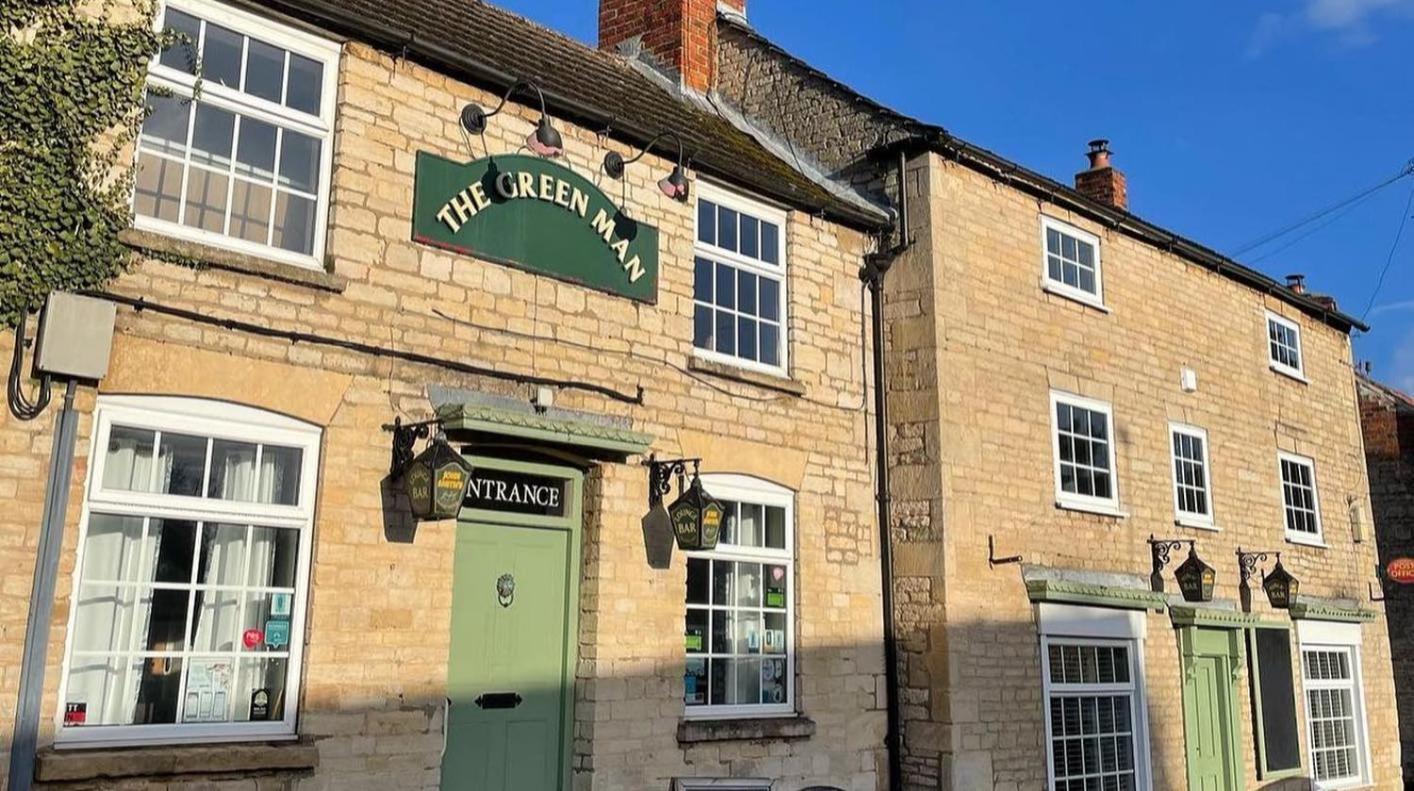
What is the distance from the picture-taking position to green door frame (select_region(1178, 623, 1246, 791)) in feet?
39.3

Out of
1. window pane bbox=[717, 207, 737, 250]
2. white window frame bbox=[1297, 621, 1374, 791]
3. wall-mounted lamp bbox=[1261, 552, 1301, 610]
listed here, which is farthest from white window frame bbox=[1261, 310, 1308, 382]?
window pane bbox=[717, 207, 737, 250]

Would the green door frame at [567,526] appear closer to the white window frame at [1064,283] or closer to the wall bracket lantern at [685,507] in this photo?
the wall bracket lantern at [685,507]

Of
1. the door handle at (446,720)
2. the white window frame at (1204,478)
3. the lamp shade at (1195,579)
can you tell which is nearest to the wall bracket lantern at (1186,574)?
the lamp shade at (1195,579)

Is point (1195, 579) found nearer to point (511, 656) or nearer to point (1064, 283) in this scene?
point (1064, 283)

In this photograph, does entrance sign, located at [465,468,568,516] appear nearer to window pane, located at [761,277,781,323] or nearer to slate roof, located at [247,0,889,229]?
window pane, located at [761,277,781,323]

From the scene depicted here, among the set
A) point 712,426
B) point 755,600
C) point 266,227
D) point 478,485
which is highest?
point 266,227

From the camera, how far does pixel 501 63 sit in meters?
8.48

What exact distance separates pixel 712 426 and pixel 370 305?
2942mm

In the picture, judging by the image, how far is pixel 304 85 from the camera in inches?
290

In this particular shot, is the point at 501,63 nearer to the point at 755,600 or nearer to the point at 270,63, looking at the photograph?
the point at 270,63

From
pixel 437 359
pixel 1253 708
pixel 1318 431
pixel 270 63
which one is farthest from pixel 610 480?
pixel 1318 431

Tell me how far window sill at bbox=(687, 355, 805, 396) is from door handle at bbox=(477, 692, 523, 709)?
2.84m

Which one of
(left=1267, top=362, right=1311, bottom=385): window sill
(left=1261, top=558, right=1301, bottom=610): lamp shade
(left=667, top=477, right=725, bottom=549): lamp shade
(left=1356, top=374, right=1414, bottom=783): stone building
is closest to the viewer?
(left=667, top=477, right=725, bottom=549): lamp shade

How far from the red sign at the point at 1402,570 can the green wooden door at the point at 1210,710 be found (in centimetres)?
635
